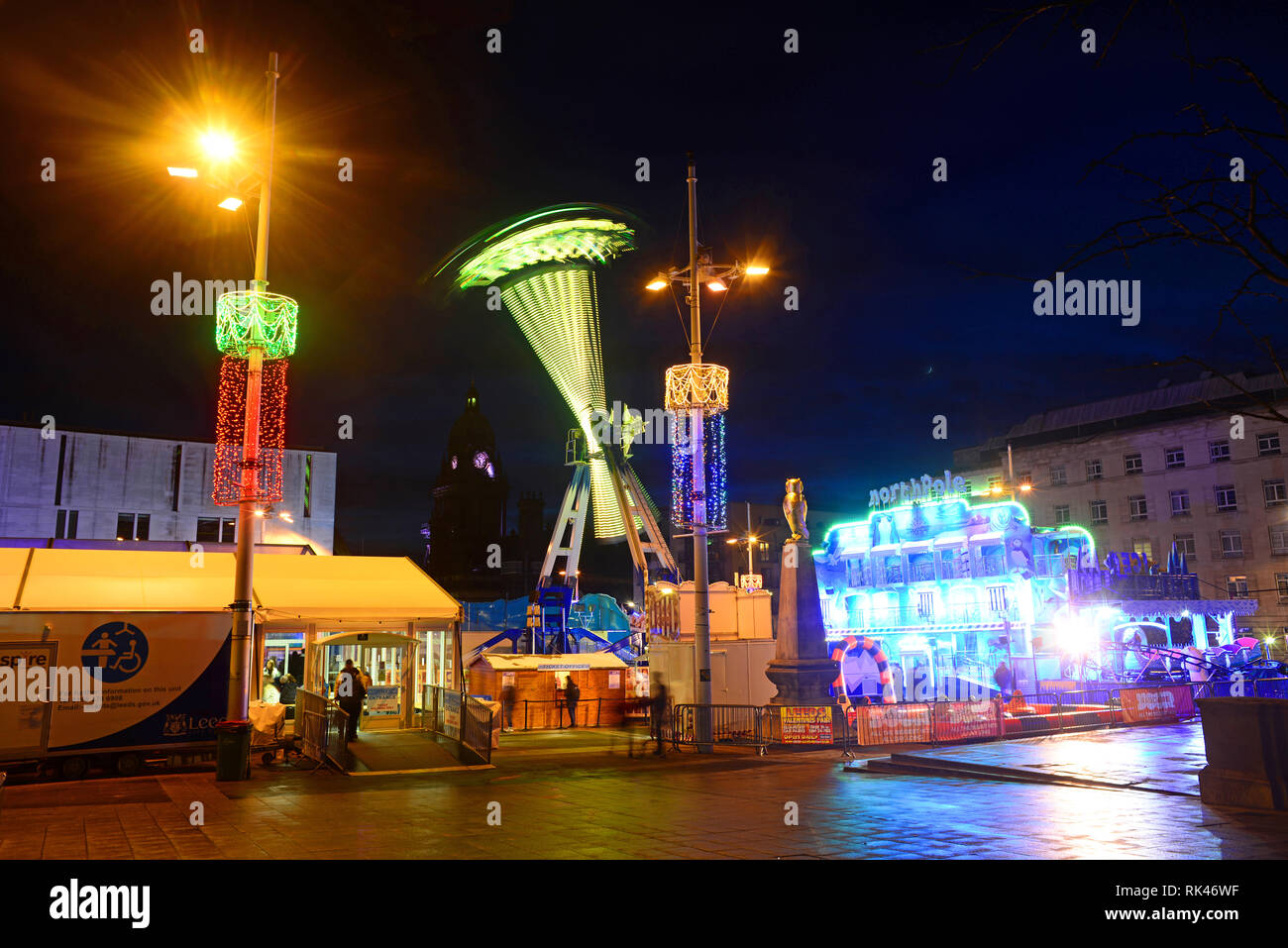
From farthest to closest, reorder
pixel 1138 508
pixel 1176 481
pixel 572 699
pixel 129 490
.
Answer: pixel 1138 508
pixel 1176 481
pixel 129 490
pixel 572 699

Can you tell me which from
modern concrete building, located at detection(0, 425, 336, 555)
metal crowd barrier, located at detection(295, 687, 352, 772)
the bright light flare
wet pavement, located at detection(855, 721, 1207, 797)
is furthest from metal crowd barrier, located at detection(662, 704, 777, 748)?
modern concrete building, located at detection(0, 425, 336, 555)

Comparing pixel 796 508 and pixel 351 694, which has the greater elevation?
pixel 796 508

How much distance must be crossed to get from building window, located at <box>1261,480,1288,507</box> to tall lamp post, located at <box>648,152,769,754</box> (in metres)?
49.4

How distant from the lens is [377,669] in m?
27.4

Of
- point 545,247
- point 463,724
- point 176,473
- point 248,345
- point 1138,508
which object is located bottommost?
Result: point 463,724

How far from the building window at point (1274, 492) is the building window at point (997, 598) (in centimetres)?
2401

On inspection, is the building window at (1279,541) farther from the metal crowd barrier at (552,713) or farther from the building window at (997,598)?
the metal crowd barrier at (552,713)

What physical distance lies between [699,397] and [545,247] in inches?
813

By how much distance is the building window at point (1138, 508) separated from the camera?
63719mm

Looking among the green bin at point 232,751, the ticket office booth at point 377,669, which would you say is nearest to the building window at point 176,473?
the ticket office booth at point 377,669

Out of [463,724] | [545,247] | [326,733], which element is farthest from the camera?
[545,247]

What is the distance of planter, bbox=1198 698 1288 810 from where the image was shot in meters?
11.8

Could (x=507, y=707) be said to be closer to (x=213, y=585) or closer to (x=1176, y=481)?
(x=213, y=585)

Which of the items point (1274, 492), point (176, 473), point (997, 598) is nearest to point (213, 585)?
point (997, 598)
